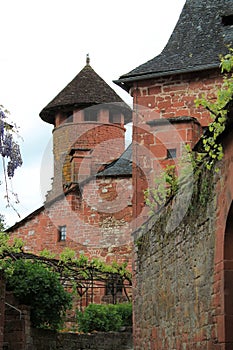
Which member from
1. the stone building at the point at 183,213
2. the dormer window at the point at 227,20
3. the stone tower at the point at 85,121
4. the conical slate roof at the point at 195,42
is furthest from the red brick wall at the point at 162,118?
the stone tower at the point at 85,121

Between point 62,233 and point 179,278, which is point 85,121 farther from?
point 179,278

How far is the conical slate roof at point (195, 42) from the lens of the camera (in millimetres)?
17281

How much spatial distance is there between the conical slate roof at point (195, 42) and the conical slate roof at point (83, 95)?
1604cm

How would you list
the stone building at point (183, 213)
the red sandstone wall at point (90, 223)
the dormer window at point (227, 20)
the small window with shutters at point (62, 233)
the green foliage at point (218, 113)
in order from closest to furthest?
the green foliage at point (218, 113) < the stone building at point (183, 213) < the dormer window at point (227, 20) < the red sandstone wall at point (90, 223) < the small window with shutters at point (62, 233)

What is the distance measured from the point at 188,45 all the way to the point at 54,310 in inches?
268

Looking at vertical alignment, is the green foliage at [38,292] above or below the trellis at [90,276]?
below

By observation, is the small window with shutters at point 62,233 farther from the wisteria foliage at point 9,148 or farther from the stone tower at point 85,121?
the wisteria foliage at point 9,148

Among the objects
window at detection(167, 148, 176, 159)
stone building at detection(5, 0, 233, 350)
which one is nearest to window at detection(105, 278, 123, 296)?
stone building at detection(5, 0, 233, 350)

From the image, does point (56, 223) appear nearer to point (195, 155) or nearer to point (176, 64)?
point (176, 64)

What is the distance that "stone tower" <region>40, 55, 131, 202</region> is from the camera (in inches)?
1380

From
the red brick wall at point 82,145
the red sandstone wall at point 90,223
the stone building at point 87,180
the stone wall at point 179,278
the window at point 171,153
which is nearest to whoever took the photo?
the stone wall at point 179,278

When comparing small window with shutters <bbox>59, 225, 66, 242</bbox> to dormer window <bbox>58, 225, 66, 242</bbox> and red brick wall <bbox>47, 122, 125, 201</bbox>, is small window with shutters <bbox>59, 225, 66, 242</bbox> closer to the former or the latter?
dormer window <bbox>58, 225, 66, 242</bbox>

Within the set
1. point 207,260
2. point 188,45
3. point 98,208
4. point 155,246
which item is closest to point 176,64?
point 188,45

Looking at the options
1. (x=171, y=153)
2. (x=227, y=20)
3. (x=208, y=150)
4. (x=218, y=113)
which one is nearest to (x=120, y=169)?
(x=227, y=20)
